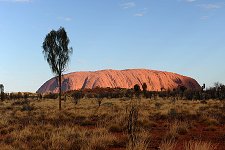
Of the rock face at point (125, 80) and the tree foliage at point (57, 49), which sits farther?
the rock face at point (125, 80)

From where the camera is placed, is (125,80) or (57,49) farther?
(125,80)

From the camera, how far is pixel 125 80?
602 ft

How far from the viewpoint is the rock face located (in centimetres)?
17738

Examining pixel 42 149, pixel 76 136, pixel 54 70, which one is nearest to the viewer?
pixel 42 149

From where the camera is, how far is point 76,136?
1167cm

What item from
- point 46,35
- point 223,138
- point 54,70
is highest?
point 46,35

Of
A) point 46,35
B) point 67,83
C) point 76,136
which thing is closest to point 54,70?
point 46,35

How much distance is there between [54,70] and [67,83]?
15513 cm

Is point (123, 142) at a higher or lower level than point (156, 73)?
lower

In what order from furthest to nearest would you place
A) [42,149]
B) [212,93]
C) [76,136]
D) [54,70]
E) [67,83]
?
[67,83], [212,93], [54,70], [76,136], [42,149]

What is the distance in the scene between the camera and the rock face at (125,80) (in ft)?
582

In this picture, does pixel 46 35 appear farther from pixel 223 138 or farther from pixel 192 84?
pixel 192 84

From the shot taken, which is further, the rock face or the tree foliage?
the rock face

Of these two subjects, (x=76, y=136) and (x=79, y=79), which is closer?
(x=76, y=136)
